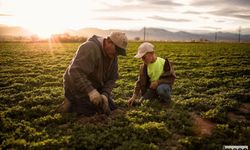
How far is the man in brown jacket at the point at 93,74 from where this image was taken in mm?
7626

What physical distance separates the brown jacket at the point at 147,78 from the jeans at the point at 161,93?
0.48 ft

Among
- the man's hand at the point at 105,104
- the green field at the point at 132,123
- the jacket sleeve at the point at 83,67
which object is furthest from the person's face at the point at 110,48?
the green field at the point at 132,123

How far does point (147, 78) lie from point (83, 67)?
2.90 m

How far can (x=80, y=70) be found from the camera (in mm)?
7816

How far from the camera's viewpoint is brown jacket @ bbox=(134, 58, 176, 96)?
9.62 meters

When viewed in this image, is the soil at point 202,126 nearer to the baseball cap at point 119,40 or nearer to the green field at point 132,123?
the green field at point 132,123

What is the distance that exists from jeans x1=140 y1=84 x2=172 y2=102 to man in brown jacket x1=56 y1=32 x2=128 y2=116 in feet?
4.95

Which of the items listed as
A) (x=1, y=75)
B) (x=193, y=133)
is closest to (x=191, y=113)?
(x=193, y=133)

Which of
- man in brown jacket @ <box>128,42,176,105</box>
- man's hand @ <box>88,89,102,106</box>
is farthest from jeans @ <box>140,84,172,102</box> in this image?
man's hand @ <box>88,89,102,106</box>

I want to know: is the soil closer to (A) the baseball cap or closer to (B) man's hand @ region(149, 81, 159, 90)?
(B) man's hand @ region(149, 81, 159, 90)

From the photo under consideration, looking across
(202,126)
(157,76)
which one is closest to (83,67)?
(157,76)

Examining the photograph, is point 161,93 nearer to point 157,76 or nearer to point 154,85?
point 154,85

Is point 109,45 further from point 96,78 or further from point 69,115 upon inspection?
point 69,115

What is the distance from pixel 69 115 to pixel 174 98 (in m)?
4.13
